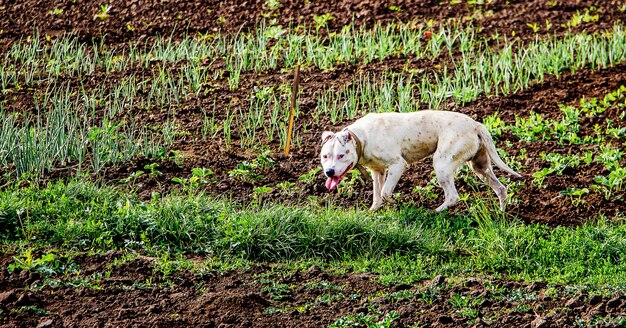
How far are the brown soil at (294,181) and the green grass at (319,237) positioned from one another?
419 mm

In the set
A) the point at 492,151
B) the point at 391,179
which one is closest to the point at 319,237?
the point at 391,179

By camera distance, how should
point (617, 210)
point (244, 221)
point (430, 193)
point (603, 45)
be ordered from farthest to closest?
point (603, 45)
point (430, 193)
point (617, 210)
point (244, 221)

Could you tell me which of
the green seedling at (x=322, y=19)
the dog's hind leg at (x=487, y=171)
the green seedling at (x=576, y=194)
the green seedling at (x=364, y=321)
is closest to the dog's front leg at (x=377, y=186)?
the dog's hind leg at (x=487, y=171)

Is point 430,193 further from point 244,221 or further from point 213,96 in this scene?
point 213,96

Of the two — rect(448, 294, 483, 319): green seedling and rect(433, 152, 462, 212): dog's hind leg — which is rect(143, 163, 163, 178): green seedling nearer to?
rect(433, 152, 462, 212): dog's hind leg

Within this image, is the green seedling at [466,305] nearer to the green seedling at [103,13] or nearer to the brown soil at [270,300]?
the brown soil at [270,300]

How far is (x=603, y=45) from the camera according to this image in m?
11.3

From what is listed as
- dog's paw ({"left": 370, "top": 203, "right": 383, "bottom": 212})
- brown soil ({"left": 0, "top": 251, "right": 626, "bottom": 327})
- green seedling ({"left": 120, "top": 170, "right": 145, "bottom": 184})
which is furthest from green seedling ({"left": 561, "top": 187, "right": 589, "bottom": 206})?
green seedling ({"left": 120, "top": 170, "right": 145, "bottom": 184})

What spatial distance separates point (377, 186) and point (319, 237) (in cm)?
124

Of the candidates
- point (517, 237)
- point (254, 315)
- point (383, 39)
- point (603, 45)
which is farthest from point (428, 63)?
point (254, 315)

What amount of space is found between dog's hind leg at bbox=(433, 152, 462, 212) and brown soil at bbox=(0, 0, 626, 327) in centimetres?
20

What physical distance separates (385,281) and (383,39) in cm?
568

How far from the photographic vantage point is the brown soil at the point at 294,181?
19.2 ft

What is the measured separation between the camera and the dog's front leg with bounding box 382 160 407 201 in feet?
26.5
